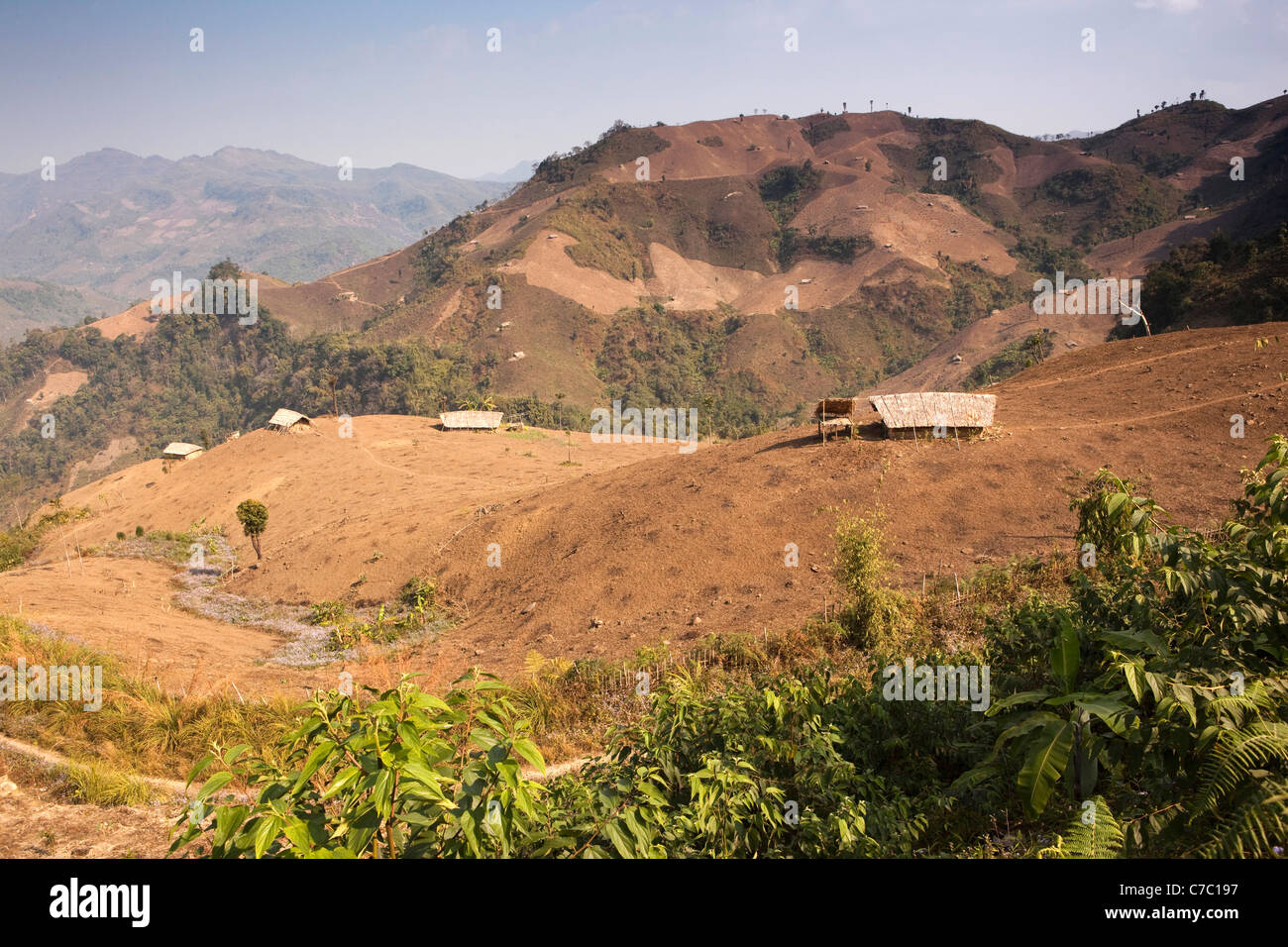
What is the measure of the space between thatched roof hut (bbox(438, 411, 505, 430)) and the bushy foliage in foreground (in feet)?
145

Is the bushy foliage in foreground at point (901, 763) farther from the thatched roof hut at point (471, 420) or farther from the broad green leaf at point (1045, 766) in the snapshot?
the thatched roof hut at point (471, 420)

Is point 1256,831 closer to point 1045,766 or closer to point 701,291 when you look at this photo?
point 1045,766

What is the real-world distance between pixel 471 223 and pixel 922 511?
485 feet

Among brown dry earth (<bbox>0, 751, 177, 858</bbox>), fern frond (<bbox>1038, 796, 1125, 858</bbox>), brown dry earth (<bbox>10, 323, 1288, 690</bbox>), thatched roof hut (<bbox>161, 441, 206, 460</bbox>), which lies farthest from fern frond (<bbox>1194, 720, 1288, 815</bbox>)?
thatched roof hut (<bbox>161, 441, 206, 460</bbox>)

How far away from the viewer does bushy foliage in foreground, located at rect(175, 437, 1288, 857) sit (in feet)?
7.83

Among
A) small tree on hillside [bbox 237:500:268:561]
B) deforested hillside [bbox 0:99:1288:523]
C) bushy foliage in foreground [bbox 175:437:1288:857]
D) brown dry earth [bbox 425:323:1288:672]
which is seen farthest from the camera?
deforested hillside [bbox 0:99:1288:523]

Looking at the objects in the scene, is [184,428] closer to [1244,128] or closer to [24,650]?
[24,650]

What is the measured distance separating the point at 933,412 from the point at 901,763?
15.0 metres

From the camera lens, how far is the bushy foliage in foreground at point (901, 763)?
2.39 meters

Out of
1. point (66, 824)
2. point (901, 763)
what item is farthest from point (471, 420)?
point (901, 763)

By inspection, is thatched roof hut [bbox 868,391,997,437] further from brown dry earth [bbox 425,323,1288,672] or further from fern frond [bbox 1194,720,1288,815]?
fern frond [bbox 1194,720,1288,815]

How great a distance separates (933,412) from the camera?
60.2 feet
